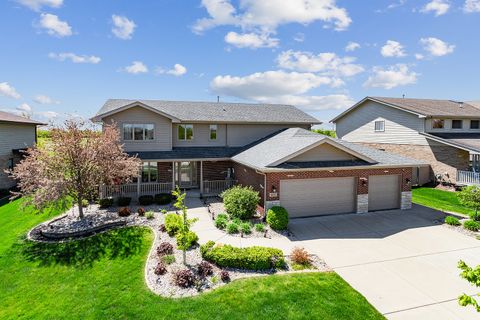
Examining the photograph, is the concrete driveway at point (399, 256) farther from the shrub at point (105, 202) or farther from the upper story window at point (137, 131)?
the upper story window at point (137, 131)

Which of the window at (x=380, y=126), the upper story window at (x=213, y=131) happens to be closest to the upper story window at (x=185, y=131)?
the upper story window at (x=213, y=131)

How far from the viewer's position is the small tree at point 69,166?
13961mm

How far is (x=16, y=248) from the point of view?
1305 centimetres

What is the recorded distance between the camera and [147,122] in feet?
68.1

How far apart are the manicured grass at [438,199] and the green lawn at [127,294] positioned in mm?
13101

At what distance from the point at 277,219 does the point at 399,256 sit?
5378mm

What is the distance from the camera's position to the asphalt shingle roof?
23.2 metres

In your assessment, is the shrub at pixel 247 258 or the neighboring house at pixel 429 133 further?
the neighboring house at pixel 429 133

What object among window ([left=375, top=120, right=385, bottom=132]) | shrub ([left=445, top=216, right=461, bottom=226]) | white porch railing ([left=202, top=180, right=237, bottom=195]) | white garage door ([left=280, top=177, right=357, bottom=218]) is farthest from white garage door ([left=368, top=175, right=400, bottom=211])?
window ([left=375, top=120, right=385, bottom=132])

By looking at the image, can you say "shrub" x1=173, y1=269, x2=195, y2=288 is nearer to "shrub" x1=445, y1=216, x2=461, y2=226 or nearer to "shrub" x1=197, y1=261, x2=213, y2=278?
"shrub" x1=197, y1=261, x2=213, y2=278

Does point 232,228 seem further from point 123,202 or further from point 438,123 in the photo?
point 438,123

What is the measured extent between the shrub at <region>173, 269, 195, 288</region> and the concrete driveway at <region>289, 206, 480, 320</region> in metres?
5.26

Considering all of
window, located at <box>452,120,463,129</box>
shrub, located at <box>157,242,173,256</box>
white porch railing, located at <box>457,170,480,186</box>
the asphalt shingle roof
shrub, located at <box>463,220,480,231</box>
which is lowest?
shrub, located at <box>157,242,173,256</box>

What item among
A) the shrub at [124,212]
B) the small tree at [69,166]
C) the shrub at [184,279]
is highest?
the small tree at [69,166]
